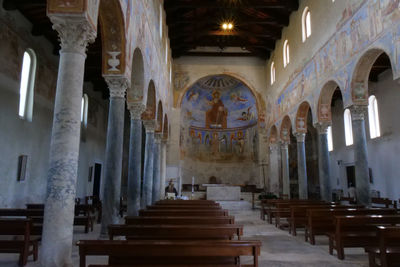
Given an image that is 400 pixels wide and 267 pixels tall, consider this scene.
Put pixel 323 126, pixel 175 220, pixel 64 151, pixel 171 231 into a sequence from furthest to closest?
1. pixel 323 126
2. pixel 175 220
3. pixel 64 151
4. pixel 171 231

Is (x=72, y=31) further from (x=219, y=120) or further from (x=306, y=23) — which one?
(x=219, y=120)

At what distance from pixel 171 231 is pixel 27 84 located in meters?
11.0

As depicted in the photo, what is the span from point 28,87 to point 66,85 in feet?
29.4

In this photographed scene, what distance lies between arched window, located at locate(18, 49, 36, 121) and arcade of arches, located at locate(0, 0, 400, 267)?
5 cm

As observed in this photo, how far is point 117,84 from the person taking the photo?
8.82m

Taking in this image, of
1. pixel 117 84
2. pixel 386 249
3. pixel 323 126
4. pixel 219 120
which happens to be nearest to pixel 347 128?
pixel 323 126

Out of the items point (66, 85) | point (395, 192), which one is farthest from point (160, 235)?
point (395, 192)

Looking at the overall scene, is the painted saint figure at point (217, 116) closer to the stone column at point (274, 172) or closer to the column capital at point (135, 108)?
Answer: the stone column at point (274, 172)

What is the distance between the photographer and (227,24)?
739 inches

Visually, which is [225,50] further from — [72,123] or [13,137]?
[72,123]

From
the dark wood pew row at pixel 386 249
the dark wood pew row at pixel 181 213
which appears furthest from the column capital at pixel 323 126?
the dark wood pew row at pixel 386 249

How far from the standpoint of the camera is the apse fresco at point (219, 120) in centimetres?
2750

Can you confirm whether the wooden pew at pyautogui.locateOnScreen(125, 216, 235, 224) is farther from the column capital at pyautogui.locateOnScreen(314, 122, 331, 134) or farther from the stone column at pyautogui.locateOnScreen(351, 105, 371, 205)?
the column capital at pyautogui.locateOnScreen(314, 122, 331, 134)

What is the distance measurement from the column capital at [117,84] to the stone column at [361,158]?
349 inches
